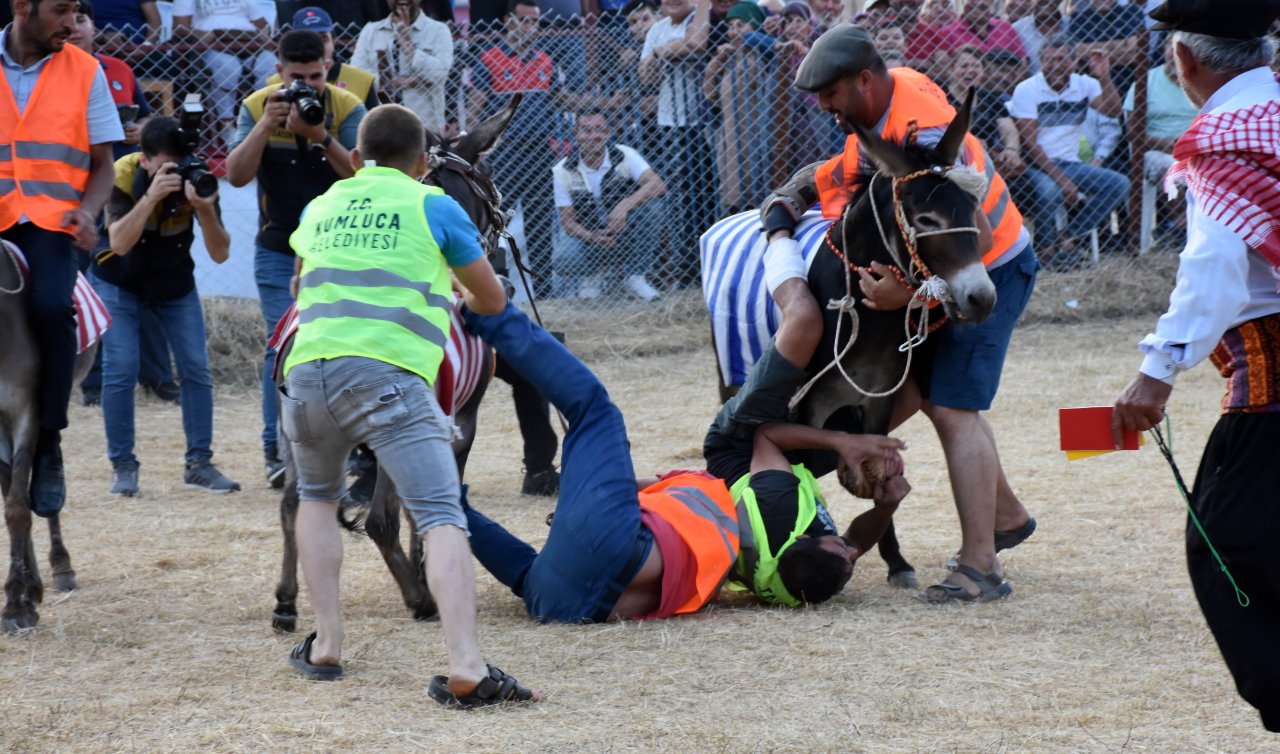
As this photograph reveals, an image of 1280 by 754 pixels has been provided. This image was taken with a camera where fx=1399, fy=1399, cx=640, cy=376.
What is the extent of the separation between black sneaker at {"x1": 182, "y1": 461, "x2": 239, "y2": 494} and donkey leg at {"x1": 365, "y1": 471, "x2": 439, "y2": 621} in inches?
107

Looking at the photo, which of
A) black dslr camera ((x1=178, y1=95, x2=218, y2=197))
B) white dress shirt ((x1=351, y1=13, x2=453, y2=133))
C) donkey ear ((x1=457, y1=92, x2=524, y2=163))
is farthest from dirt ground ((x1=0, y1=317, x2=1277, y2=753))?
white dress shirt ((x1=351, y1=13, x2=453, y2=133))

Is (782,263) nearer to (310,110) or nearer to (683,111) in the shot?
(310,110)

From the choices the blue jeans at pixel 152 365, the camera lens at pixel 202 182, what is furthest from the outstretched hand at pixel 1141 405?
the blue jeans at pixel 152 365

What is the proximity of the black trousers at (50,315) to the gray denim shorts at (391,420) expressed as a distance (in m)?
1.50

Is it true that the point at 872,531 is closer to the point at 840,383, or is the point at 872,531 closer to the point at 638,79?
the point at 840,383

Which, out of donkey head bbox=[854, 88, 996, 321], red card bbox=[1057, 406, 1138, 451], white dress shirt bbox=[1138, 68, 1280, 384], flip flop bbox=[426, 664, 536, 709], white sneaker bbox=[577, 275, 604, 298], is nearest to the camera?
white dress shirt bbox=[1138, 68, 1280, 384]

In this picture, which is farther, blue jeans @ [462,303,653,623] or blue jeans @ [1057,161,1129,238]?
blue jeans @ [1057,161,1129,238]

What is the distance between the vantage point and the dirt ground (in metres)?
3.55

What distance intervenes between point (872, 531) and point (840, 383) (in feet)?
1.90

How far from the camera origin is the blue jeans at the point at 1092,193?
36.7 ft

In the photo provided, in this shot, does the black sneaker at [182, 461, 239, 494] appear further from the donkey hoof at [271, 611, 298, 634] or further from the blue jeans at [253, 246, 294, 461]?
the donkey hoof at [271, 611, 298, 634]

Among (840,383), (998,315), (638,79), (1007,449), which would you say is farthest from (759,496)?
(638,79)

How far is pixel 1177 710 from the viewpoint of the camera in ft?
12.1

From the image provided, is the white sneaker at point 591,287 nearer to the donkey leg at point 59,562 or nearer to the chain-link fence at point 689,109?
the chain-link fence at point 689,109
